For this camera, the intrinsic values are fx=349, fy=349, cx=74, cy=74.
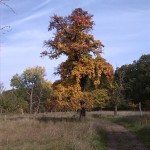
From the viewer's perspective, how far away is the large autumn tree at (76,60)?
99.8 ft

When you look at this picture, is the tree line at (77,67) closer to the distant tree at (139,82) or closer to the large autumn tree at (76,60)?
the large autumn tree at (76,60)

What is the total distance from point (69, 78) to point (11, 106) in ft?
102

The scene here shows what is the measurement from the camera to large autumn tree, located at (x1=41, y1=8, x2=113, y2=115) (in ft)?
99.8

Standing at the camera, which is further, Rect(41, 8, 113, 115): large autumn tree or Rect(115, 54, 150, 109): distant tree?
Rect(115, 54, 150, 109): distant tree

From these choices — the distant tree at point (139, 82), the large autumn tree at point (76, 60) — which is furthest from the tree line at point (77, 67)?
the distant tree at point (139, 82)

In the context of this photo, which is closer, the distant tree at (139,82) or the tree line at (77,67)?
the tree line at (77,67)

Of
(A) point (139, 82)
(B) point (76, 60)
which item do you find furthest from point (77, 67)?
(A) point (139, 82)

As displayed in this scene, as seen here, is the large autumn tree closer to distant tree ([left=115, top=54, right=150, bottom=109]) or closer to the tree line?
the tree line

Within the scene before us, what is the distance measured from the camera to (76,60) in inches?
1267

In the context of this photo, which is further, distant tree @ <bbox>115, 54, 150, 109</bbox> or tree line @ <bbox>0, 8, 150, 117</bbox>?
distant tree @ <bbox>115, 54, 150, 109</bbox>

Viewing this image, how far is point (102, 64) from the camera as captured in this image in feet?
104

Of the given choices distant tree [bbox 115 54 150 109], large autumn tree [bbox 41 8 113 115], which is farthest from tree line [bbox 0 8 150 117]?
distant tree [bbox 115 54 150 109]

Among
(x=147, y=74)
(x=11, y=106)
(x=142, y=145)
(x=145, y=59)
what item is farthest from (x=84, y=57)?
(x=145, y=59)

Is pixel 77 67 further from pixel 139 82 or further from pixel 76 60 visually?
pixel 139 82
